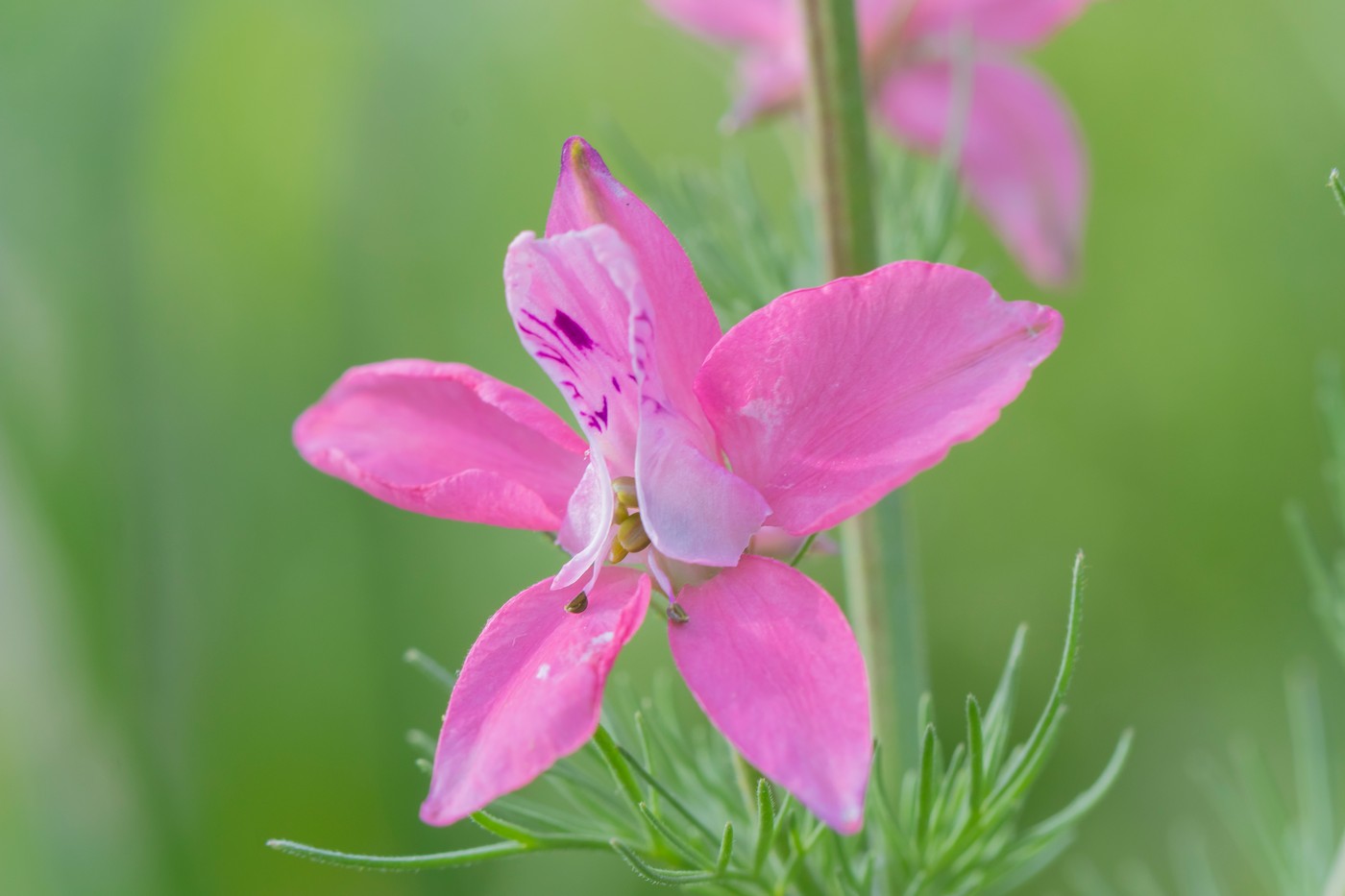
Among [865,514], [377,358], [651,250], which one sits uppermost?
[651,250]

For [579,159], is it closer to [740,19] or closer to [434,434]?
[434,434]

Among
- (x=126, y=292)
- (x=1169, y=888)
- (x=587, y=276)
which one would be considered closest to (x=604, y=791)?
(x=587, y=276)

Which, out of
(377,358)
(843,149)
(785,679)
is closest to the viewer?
(785,679)

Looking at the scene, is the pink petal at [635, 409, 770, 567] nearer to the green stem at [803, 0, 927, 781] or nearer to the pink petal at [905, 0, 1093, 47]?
the green stem at [803, 0, 927, 781]

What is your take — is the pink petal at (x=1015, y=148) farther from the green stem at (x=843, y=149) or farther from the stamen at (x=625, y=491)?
the stamen at (x=625, y=491)

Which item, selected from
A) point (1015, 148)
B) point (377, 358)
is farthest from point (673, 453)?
point (377, 358)

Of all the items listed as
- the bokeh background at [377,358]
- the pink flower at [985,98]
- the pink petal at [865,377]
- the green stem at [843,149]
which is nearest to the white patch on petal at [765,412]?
the pink petal at [865,377]

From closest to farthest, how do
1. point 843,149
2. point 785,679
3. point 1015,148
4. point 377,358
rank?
point 785,679, point 843,149, point 1015,148, point 377,358
